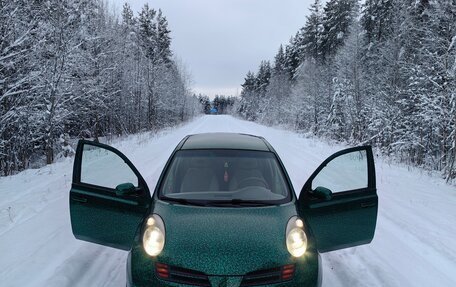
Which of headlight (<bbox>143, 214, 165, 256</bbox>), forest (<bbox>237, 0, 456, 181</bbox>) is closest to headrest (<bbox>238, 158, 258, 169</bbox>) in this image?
headlight (<bbox>143, 214, 165, 256</bbox>)

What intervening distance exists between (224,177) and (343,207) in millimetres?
1318

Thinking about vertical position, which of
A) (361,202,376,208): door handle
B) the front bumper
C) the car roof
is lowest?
the front bumper

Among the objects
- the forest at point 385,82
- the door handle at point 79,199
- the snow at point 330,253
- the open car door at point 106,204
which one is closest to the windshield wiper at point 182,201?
the open car door at point 106,204

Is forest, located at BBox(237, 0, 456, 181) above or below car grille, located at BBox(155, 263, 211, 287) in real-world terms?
Result: above

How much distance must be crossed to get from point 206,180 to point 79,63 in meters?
16.0

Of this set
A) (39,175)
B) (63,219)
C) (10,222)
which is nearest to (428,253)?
(63,219)

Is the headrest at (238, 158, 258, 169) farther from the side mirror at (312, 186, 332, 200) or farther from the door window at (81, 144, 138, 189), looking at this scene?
the door window at (81, 144, 138, 189)

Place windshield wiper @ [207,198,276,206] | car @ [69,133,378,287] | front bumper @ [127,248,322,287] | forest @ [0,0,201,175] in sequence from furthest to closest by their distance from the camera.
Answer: forest @ [0,0,201,175] → windshield wiper @ [207,198,276,206] → car @ [69,133,378,287] → front bumper @ [127,248,322,287]

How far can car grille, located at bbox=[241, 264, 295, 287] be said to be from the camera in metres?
2.59

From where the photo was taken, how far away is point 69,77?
15.9 meters

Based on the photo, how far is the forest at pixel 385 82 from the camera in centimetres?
1423

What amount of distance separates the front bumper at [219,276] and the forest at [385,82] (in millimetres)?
8893

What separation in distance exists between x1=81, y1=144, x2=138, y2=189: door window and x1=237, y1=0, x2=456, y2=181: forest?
9307mm

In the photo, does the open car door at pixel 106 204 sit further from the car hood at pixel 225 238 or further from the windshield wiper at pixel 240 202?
the windshield wiper at pixel 240 202
